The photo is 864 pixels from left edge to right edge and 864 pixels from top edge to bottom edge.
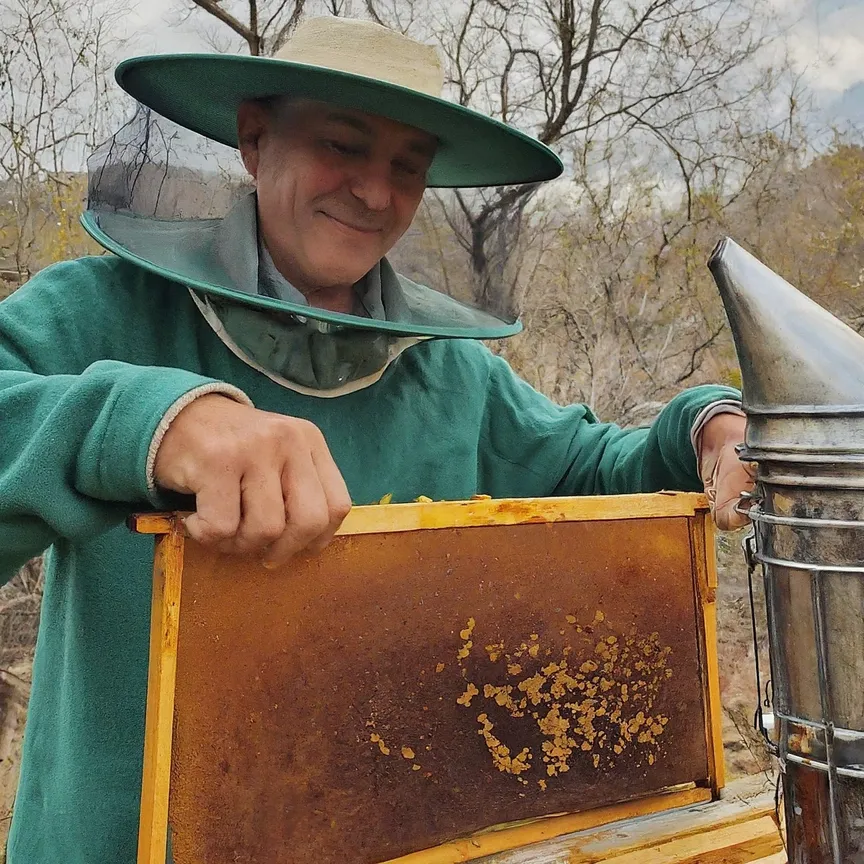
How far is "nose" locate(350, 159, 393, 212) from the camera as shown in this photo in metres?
1.65

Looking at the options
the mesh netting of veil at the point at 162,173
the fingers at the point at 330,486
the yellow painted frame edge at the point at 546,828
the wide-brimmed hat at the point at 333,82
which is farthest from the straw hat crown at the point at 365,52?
the yellow painted frame edge at the point at 546,828

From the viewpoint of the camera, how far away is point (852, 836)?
88 centimetres

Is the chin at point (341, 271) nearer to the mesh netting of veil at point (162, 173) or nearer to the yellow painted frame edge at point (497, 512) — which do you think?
the mesh netting of veil at point (162, 173)

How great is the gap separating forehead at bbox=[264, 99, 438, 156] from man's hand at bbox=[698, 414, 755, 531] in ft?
2.85

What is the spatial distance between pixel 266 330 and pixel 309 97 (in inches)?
18.3

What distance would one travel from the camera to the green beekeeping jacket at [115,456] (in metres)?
1.01

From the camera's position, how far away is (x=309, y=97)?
1547 mm

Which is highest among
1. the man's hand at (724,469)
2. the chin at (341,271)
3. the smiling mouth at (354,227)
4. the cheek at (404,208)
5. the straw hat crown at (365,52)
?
the straw hat crown at (365,52)

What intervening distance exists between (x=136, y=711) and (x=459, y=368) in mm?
1056

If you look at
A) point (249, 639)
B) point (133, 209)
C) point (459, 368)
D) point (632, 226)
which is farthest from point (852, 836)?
point (632, 226)

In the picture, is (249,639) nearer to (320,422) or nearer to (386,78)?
(320,422)

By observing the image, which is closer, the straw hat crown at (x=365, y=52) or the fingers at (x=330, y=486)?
the fingers at (x=330, y=486)

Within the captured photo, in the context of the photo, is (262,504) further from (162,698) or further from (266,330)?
(266,330)

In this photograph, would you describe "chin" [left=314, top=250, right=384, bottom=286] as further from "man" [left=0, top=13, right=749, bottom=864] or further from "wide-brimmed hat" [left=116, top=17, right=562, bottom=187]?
"wide-brimmed hat" [left=116, top=17, right=562, bottom=187]
